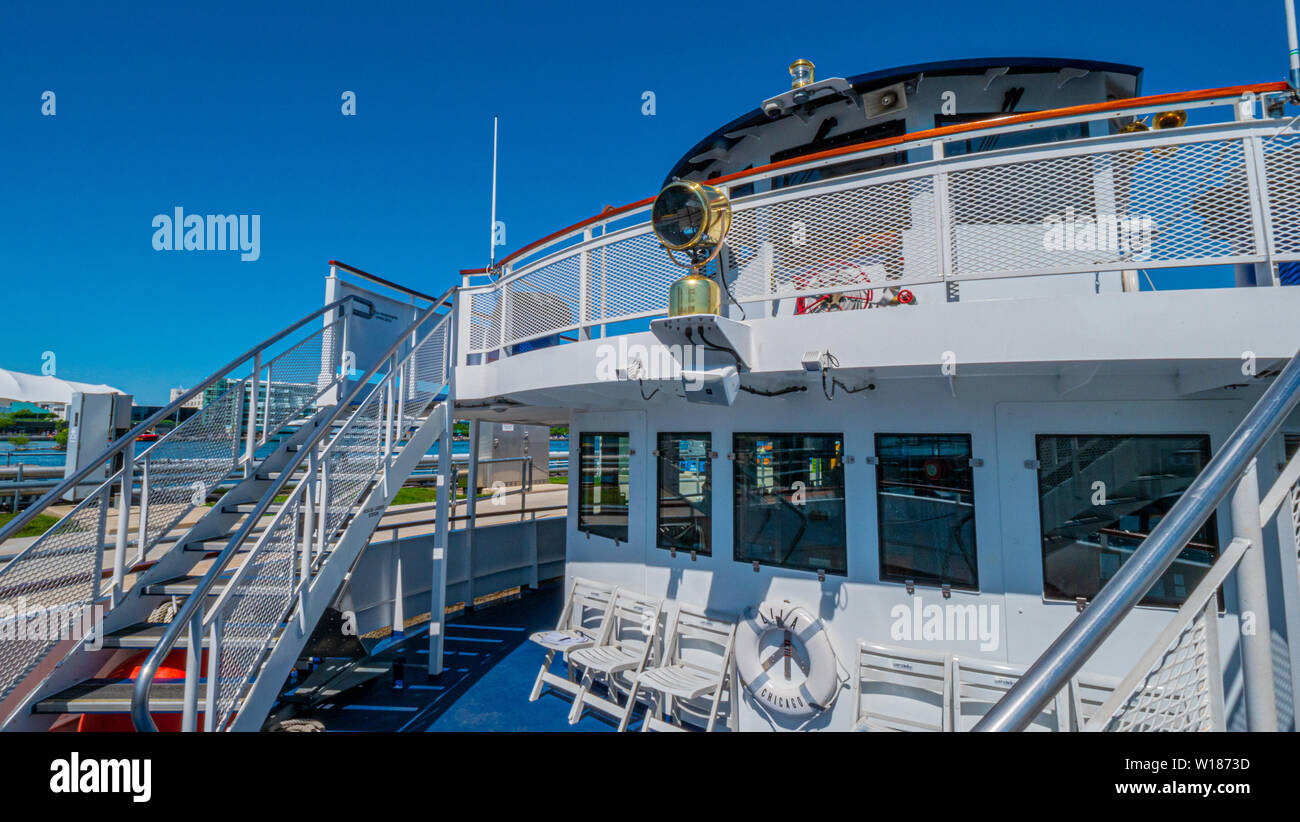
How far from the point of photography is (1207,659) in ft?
5.50

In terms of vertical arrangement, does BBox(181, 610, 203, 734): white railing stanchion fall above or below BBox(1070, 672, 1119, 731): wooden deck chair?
above

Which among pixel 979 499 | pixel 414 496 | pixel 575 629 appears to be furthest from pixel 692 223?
pixel 414 496

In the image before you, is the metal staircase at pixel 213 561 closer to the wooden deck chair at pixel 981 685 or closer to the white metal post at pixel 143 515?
the white metal post at pixel 143 515

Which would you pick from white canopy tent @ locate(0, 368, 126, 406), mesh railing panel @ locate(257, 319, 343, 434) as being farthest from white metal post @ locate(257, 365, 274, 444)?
white canopy tent @ locate(0, 368, 126, 406)

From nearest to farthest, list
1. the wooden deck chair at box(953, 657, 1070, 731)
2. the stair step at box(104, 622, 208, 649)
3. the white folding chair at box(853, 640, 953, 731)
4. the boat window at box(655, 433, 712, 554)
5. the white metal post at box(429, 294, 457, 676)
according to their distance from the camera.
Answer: the stair step at box(104, 622, 208, 649), the wooden deck chair at box(953, 657, 1070, 731), the white folding chair at box(853, 640, 953, 731), the boat window at box(655, 433, 712, 554), the white metal post at box(429, 294, 457, 676)

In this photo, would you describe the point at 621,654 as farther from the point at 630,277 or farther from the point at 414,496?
the point at 414,496

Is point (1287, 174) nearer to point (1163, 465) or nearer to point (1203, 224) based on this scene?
point (1203, 224)

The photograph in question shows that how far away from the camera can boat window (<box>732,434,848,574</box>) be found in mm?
5078

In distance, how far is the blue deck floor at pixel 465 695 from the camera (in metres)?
5.70

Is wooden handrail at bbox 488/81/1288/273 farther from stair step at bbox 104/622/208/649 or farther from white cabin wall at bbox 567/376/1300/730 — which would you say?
stair step at bbox 104/622/208/649

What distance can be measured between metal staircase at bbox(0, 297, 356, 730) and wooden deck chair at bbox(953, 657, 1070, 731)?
5.73 m
